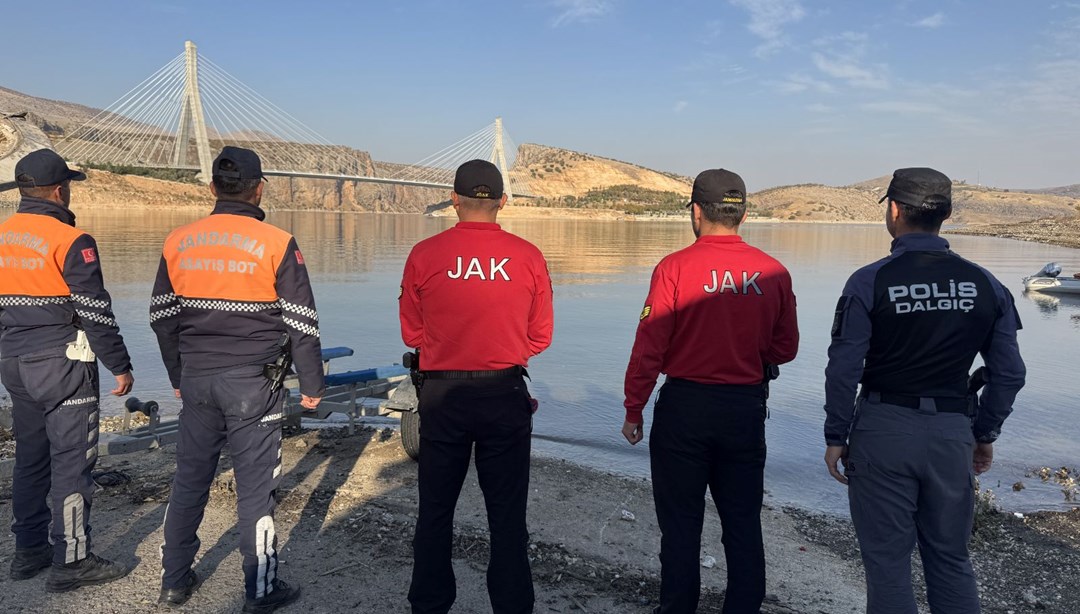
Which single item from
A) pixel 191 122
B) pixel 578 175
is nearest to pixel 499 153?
pixel 191 122

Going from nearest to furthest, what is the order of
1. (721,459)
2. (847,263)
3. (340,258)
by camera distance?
1. (721,459)
2. (340,258)
3. (847,263)

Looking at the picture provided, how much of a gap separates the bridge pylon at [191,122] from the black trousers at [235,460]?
63.7m

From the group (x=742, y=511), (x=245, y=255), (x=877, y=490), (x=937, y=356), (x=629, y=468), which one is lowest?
(x=629, y=468)

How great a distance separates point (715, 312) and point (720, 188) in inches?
21.3

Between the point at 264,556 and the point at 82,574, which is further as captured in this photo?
the point at 82,574

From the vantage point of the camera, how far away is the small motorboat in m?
19.1

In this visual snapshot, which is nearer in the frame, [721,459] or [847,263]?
[721,459]

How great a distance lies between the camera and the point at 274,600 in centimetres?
328

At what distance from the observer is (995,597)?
373 centimetres

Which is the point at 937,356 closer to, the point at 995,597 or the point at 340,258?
the point at 995,597

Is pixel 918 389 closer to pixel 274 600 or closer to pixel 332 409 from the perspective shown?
pixel 274 600

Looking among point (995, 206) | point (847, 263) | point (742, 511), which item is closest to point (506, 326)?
point (742, 511)

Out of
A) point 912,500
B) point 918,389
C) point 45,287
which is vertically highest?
point 45,287

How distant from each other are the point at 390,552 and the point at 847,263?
28.6 metres
